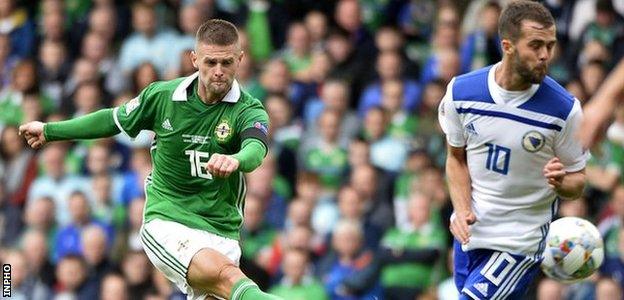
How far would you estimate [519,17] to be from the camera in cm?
944

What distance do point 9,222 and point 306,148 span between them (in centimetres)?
345

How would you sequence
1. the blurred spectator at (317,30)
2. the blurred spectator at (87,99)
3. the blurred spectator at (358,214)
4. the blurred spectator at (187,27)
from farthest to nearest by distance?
the blurred spectator at (187,27), the blurred spectator at (87,99), the blurred spectator at (317,30), the blurred spectator at (358,214)

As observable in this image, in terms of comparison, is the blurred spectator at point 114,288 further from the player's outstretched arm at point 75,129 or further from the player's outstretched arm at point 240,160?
the player's outstretched arm at point 240,160

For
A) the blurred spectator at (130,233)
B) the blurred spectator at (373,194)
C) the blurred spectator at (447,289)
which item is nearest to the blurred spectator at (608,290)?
the blurred spectator at (447,289)

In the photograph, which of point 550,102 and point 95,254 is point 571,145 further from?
point 95,254

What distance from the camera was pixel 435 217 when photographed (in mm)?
14031

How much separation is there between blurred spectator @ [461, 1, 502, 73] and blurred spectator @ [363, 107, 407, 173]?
3.19 feet

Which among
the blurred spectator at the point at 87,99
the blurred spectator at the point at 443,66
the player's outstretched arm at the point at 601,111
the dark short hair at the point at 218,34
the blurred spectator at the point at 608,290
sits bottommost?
the blurred spectator at the point at 608,290

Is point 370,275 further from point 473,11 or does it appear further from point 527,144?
point 527,144

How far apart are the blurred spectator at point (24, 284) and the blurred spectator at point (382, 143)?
362cm

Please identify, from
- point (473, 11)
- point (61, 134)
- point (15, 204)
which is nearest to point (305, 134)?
point (473, 11)

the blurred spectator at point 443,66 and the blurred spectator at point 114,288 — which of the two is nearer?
the blurred spectator at point 114,288

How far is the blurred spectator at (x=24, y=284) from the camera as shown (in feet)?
51.2

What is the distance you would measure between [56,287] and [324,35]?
3.98 metres
